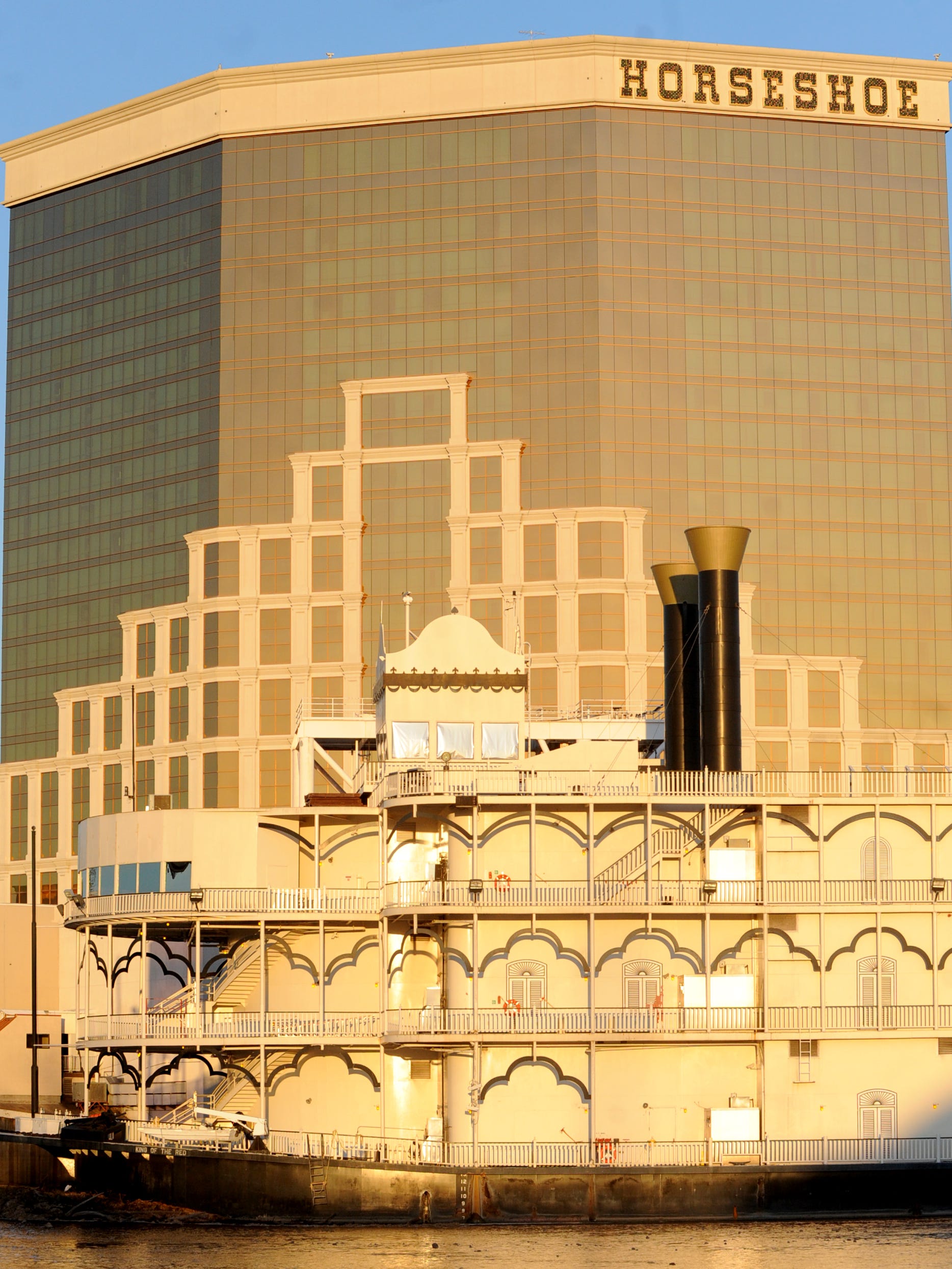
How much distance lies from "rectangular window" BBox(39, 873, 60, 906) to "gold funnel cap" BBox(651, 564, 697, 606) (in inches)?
4179

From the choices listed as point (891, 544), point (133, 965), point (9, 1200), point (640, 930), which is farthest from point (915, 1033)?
point (891, 544)

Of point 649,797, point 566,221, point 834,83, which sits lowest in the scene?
point 649,797

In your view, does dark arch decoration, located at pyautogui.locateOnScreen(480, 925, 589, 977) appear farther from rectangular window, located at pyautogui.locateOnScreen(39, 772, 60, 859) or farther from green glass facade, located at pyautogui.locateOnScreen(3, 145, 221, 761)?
rectangular window, located at pyautogui.locateOnScreen(39, 772, 60, 859)

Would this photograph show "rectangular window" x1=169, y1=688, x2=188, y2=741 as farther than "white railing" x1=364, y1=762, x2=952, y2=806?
Yes

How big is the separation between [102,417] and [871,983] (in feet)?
424

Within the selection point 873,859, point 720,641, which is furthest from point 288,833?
point 873,859

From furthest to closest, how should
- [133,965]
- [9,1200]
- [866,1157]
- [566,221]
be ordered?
[566,221] → [133,965] → [9,1200] → [866,1157]

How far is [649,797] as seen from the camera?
228 ft

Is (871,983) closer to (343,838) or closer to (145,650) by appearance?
(343,838)

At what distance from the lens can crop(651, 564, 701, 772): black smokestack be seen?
3017 inches

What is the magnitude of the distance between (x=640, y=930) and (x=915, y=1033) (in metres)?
9.35

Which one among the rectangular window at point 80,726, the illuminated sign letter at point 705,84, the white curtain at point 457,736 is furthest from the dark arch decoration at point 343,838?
Result: the illuminated sign letter at point 705,84

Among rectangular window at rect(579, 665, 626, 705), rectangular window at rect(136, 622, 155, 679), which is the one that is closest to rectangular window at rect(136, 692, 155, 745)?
rectangular window at rect(136, 622, 155, 679)

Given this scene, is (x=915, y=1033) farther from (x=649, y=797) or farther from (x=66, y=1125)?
(x=66, y=1125)
